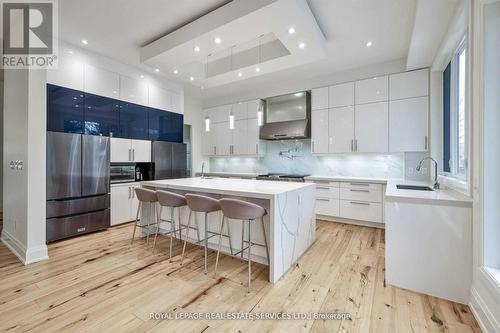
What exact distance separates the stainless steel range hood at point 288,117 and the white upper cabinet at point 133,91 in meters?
2.54

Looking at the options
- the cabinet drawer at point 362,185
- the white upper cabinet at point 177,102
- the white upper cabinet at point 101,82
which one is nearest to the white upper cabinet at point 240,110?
the white upper cabinet at point 177,102

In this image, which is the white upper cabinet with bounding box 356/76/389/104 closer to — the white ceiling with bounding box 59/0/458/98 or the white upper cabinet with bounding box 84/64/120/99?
the white ceiling with bounding box 59/0/458/98

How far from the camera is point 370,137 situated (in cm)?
396

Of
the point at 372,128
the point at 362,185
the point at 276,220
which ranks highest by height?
the point at 372,128

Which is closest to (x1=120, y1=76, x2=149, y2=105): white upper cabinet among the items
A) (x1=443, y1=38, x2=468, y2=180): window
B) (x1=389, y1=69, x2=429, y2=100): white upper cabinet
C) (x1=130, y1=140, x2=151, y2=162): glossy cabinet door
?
(x1=130, y1=140, x2=151, y2=162): glossy cabinet door

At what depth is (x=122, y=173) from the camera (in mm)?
4082

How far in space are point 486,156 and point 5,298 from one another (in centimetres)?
400

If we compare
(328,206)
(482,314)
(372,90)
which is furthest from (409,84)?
(482,314)

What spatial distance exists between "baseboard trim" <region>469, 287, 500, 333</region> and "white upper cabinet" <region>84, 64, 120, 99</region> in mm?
5184

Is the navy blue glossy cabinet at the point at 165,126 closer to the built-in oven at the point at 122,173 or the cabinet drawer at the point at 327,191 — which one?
the built-in oven at the point at 122,173

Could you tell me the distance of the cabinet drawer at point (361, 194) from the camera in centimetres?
373

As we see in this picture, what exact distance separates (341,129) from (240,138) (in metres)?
2.37

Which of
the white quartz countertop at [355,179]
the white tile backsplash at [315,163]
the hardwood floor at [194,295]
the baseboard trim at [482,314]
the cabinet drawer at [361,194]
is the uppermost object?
the white tile backsplash at [315,163]

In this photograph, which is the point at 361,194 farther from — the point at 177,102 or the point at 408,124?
the point at 177,102
